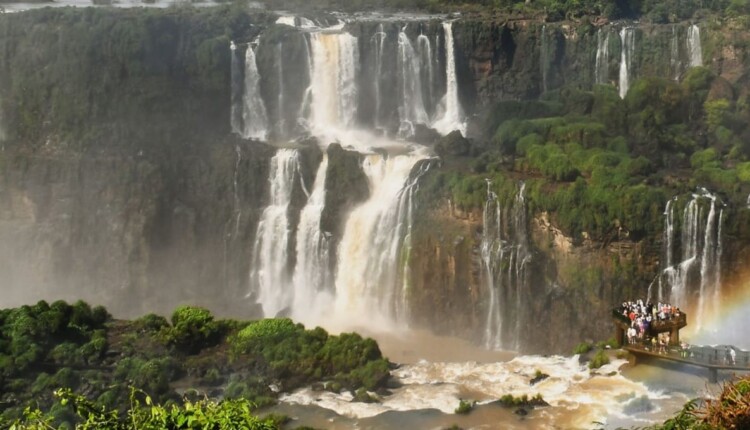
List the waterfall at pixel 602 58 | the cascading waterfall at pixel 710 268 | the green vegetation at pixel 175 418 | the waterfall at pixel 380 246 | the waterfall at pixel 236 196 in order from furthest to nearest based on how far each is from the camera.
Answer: the waterfall at pixel 602 58 → the waterfall at pixel 236 196 → the waterfall at pixel 380 246 → the cascading waterfall at pixel 710 268 → the green vegetation at pixel 175 418

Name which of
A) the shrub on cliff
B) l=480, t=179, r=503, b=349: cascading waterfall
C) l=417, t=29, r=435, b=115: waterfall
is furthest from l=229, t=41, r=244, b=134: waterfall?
the shrub on cliff

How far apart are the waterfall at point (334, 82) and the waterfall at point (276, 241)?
5.95 m

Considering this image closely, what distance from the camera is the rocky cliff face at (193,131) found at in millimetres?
40625

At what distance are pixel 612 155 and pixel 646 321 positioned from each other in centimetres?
1139

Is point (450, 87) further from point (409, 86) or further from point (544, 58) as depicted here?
point (544, 58)

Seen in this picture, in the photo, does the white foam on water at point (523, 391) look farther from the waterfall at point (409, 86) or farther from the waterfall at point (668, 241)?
the waterfall at point (409, 86)

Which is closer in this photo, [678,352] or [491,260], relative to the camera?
[678,352]

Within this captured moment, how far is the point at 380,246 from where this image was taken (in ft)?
127

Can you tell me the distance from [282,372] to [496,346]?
36.7ft

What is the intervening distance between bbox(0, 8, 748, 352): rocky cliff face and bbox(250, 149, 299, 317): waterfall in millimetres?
435

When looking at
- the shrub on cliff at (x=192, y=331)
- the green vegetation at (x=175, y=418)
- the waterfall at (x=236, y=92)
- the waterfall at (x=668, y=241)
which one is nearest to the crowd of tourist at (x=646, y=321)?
the waterfall at (x=668, y=241)

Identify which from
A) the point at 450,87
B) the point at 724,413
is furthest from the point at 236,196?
the point at 724,413

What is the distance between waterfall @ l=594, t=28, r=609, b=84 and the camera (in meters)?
47.1

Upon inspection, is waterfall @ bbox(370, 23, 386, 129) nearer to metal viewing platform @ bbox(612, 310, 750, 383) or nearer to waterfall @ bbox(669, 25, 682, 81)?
waterfall @ bbox(669, 25, 682, 81)
